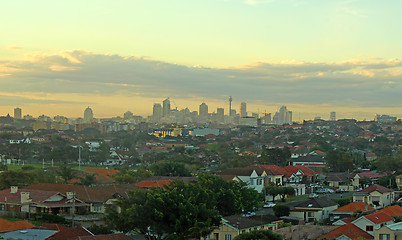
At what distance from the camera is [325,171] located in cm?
7075

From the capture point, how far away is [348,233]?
3125 centimetres

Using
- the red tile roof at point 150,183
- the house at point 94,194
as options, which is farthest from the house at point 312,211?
the red tile roof at point 150,183

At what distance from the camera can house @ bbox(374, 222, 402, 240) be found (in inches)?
1185

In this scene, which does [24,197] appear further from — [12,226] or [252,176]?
[252,176]

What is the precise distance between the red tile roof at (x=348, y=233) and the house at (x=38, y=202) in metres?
14.7

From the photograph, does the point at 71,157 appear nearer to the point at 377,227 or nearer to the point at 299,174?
the point at 299,174

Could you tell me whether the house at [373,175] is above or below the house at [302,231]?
below

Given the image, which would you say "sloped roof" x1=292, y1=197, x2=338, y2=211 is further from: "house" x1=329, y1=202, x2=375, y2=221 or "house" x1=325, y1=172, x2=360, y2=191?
"house" x1=325, y1=172, x2=360, y2=191

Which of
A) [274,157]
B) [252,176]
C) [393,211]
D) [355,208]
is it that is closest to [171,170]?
[252,176]

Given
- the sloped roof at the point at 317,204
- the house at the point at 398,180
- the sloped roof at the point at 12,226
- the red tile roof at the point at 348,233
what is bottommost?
the house at the point at 398,180

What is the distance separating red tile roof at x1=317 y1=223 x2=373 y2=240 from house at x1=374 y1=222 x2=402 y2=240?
0.71 meters

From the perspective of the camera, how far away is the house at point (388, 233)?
1185 inches

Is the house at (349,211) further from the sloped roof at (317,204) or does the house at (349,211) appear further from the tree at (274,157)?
the tree at (274,157)

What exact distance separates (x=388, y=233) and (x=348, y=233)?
6.42 feet
